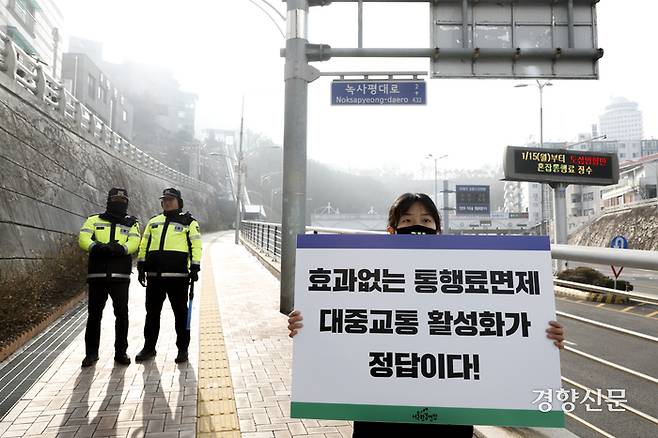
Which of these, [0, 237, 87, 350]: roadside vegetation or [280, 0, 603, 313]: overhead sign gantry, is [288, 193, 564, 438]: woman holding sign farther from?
[280, 0, 603, 313]: overhead sign gantry

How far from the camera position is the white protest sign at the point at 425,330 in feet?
5.56

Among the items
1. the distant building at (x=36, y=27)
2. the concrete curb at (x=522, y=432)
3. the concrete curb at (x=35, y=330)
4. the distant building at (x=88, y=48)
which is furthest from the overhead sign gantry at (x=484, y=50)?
the distant building at (x=88, y=48)

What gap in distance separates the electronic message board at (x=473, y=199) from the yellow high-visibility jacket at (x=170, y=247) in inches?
2206

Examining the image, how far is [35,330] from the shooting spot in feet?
17.2

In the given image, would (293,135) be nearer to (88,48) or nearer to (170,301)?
(170,301)

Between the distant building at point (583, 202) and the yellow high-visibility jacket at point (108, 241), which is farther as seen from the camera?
the distant building at point (583, 202)

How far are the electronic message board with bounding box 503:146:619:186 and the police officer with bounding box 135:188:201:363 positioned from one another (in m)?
18.6

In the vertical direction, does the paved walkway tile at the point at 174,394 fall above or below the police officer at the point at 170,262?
below

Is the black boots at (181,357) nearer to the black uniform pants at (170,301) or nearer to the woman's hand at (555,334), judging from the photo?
the black uniform pants at (170,301)

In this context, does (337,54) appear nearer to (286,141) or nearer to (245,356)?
(286,141)

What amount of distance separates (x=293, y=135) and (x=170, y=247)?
127 inches

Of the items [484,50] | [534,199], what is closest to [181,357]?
[484,50]

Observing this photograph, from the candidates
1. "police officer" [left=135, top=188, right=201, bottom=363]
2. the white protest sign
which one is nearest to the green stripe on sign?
the white protest sign

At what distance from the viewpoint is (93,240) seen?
13.6 ft
